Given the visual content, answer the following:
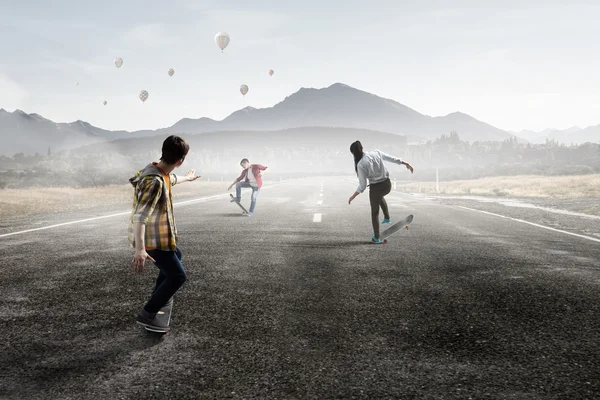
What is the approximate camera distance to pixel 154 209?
3.71 meters

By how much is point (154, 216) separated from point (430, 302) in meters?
2.73

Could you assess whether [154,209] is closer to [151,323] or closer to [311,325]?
[151,323]

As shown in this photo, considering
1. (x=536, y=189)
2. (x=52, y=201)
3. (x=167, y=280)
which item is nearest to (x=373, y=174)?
(x=167, y=280)

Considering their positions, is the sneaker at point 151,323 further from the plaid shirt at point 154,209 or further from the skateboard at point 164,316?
the plaid shirt at point 154,209

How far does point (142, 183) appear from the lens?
143 inches

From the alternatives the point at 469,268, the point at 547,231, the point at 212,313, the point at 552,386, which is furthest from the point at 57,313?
the point at 547,231

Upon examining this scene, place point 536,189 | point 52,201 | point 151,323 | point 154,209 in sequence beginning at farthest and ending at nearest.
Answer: point 536,189 < point 52,201 < point 151,323 < point 154,209

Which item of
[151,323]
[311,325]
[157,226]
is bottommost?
[311,325]

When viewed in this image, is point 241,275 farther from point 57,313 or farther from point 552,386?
point 552,386

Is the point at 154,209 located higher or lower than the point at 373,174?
lower

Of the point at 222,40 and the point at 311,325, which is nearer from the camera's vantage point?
the point at 311,325

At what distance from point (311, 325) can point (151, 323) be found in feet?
4.19

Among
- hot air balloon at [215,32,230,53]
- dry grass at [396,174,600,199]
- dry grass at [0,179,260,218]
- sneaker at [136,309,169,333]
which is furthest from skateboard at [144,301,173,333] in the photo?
hot air balloon at [215,32,230,53]

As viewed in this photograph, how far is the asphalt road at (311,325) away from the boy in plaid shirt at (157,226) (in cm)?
28
